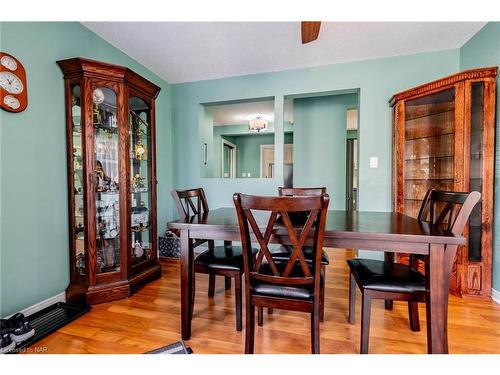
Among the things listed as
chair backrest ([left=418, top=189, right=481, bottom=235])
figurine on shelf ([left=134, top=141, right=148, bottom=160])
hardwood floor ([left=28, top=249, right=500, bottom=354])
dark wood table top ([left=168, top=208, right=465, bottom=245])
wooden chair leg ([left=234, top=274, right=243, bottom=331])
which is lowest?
hardwood floor ([left=28, top=249, right=500, bottom=354])

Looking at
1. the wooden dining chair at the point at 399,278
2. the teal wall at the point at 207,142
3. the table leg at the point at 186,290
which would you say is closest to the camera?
the wooden dining chair at the point at 399,278

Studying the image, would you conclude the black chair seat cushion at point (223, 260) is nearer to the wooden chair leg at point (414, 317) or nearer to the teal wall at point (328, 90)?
the wooden chair leg at point (414, 317)

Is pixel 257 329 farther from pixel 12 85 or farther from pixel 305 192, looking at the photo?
pixel 12 85

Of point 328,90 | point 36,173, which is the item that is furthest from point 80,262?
point 328,90

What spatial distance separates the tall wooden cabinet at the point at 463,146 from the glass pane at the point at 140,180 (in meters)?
2.64

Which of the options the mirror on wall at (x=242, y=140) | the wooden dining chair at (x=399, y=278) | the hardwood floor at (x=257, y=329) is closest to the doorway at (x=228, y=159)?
the mirror on wall at (x=242, y=140)

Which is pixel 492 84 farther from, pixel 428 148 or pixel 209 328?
pixel 209 328

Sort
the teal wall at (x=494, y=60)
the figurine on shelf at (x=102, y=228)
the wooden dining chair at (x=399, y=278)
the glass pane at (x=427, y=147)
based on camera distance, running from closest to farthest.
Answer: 1. the wooden dining chair at (x=399, y=278)
2. the teal wall at (x=494, y=60)
3. the figurine on shelf at (x=102, y=228)
4. the glass pane at (x=427, y=147)

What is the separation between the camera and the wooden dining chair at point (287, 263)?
112cm

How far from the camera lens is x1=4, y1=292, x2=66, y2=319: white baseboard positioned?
5.80 ft

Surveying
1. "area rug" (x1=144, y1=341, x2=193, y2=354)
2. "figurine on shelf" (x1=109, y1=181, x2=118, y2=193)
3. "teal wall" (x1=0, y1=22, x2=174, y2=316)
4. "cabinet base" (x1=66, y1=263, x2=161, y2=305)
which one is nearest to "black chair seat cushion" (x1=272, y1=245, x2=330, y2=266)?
"area rug" (x1=144, y1=341, x2=193, y2=354)

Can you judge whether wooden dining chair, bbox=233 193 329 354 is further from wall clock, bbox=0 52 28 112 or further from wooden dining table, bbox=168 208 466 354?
wall clock, bbox=0 52 28 112

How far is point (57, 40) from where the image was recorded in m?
1.97
